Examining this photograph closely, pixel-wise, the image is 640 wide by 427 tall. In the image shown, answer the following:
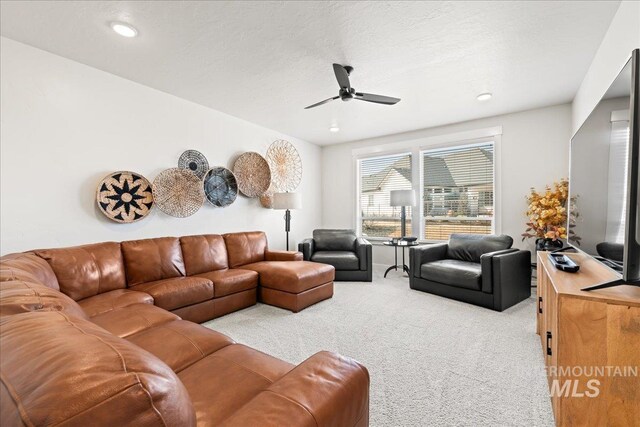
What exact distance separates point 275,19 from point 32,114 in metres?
2.29

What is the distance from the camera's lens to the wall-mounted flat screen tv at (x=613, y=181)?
116 centimetres

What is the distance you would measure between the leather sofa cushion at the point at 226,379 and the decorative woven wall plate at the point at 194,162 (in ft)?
9.16

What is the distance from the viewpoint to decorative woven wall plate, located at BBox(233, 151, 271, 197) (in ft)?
13.8

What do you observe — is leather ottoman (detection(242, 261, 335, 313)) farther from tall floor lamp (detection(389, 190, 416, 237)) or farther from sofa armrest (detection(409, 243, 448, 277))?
tall floor lamp (detection(389, 190, 416, 237))

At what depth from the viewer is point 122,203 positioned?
9.70ft

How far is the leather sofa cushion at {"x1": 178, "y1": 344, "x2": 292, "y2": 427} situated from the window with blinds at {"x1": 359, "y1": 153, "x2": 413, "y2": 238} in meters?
4.27

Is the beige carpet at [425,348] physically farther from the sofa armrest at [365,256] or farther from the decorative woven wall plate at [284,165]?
the decorative woven wall plate at [284,165]

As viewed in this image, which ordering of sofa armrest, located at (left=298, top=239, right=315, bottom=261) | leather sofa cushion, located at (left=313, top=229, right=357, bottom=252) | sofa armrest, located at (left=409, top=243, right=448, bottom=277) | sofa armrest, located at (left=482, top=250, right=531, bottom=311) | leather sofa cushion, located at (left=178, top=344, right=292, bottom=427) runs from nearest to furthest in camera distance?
1. leather sofa cushion, located at (left=178, top=344, right=292, bottom=427)
2. sofa armrest, located at (left=482, top=250, right=531, bottom=311)
3. sofa armrest, located at (left=409, top=243, right=448, bottom=277)
4. sofa armrest, located at (left=298, top=239, right=315, bottom=261)
5. leather sofa cushion, located at (left=313, top=229, right=357, bottom=252)

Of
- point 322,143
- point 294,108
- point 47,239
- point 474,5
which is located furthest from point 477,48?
point 47,239

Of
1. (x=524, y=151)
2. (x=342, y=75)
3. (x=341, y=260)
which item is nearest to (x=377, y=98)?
(x=342, y=75)

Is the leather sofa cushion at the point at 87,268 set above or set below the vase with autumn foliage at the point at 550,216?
below

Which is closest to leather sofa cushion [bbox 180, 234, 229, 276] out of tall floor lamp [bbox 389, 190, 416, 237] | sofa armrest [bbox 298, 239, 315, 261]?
sofa armrest [bbox 298, 239, 315, 261]

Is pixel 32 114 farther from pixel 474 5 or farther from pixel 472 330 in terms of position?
pixel 472 330

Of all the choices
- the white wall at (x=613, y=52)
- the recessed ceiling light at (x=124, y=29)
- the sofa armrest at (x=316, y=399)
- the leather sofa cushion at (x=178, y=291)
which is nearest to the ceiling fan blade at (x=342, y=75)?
the recessed ceiling light at (x=124, y=29)
